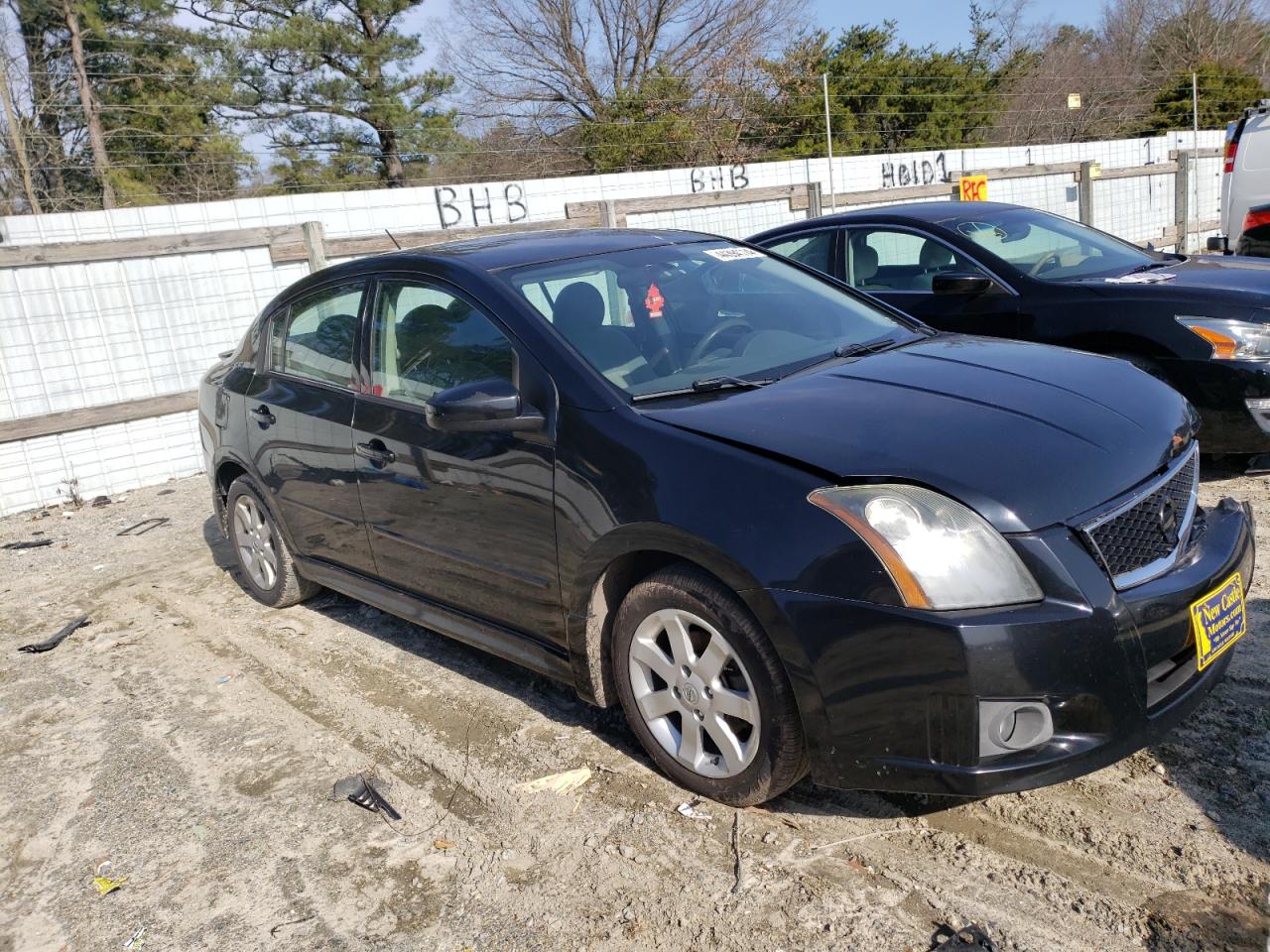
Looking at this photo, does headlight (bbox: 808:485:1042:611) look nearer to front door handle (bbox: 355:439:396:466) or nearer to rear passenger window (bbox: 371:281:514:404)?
rear passenger window (bbox: 371:281:514:404)

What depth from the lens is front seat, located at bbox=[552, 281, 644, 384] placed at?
346 cm

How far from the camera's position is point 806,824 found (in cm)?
302

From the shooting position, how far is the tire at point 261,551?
5242 mm

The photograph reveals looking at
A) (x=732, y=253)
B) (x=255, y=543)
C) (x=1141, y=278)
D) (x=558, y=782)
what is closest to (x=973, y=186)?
(x=1141, y=278)

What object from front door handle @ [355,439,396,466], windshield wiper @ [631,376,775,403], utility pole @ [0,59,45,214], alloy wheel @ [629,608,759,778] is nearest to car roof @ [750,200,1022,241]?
windshield wiper @ [631,376,775,403]

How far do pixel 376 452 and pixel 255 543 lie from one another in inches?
66.8

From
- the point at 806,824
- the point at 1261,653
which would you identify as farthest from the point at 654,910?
the point at 1261,653

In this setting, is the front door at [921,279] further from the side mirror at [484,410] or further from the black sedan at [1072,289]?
the side mirror at [484,410]

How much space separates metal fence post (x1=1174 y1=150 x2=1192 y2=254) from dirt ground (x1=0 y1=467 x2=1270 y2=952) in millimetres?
16543

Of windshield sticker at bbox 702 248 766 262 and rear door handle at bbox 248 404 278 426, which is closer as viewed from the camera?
windshield sticker at bbox 702 248 766 262

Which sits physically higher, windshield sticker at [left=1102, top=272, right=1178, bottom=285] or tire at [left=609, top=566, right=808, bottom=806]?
windshield sticker at [left=1102, top=272, right=1178, bottom=285]

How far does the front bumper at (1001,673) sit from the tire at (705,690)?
0.15 m

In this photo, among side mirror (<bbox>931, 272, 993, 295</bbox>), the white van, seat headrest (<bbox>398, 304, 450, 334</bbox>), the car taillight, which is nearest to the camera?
seat headrest (<bbox>398, 304, 450, 334</bbox>)

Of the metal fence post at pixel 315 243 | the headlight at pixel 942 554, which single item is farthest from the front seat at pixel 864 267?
the metal fence post at pixel 315 243
